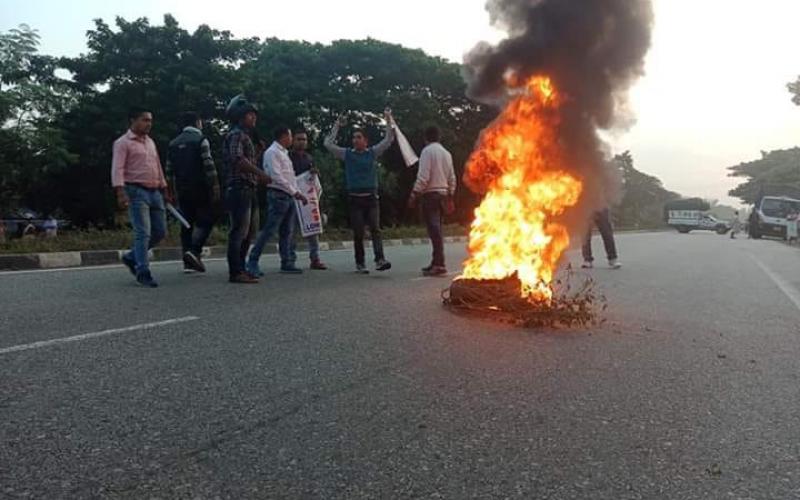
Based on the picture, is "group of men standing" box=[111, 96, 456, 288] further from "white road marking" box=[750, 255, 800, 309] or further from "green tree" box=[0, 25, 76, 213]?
"green tree" box=[0, 25, 76, 213]

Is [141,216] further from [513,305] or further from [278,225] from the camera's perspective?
[513,305]

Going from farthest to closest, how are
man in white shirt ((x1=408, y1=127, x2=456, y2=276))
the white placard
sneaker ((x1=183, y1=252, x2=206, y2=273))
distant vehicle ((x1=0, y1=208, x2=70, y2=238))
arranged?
distant vehicle ((x1=0, y1=208, x2=70, y2=238))
the white placard
man in white shirt ((x1=408, y1=127, x2=456, y2=276))
sneaker ((x1=183, y1=252, x2=206, y2=273))

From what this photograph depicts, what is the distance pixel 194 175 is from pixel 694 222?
180 feet

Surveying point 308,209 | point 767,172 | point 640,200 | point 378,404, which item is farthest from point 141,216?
point 640,200

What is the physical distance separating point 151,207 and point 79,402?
166 inches

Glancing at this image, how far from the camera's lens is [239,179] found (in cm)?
723

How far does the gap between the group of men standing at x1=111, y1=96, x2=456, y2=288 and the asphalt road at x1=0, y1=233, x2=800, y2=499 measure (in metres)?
1.28

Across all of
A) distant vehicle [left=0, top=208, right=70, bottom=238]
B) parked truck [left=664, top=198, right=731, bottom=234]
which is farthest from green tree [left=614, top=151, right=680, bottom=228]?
distant vehicle [left=0, top=208, right=70, bottom=238]

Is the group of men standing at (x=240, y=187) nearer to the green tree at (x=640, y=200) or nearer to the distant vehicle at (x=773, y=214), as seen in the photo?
the distant vehicle at (x=773, y=214)

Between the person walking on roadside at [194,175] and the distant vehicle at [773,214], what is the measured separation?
1240 inches

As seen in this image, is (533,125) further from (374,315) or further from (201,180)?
(201,180)

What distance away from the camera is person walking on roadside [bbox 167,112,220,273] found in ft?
25.4

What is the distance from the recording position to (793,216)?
28484mm

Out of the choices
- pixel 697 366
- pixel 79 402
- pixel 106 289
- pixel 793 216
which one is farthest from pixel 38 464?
pixel 793 216
